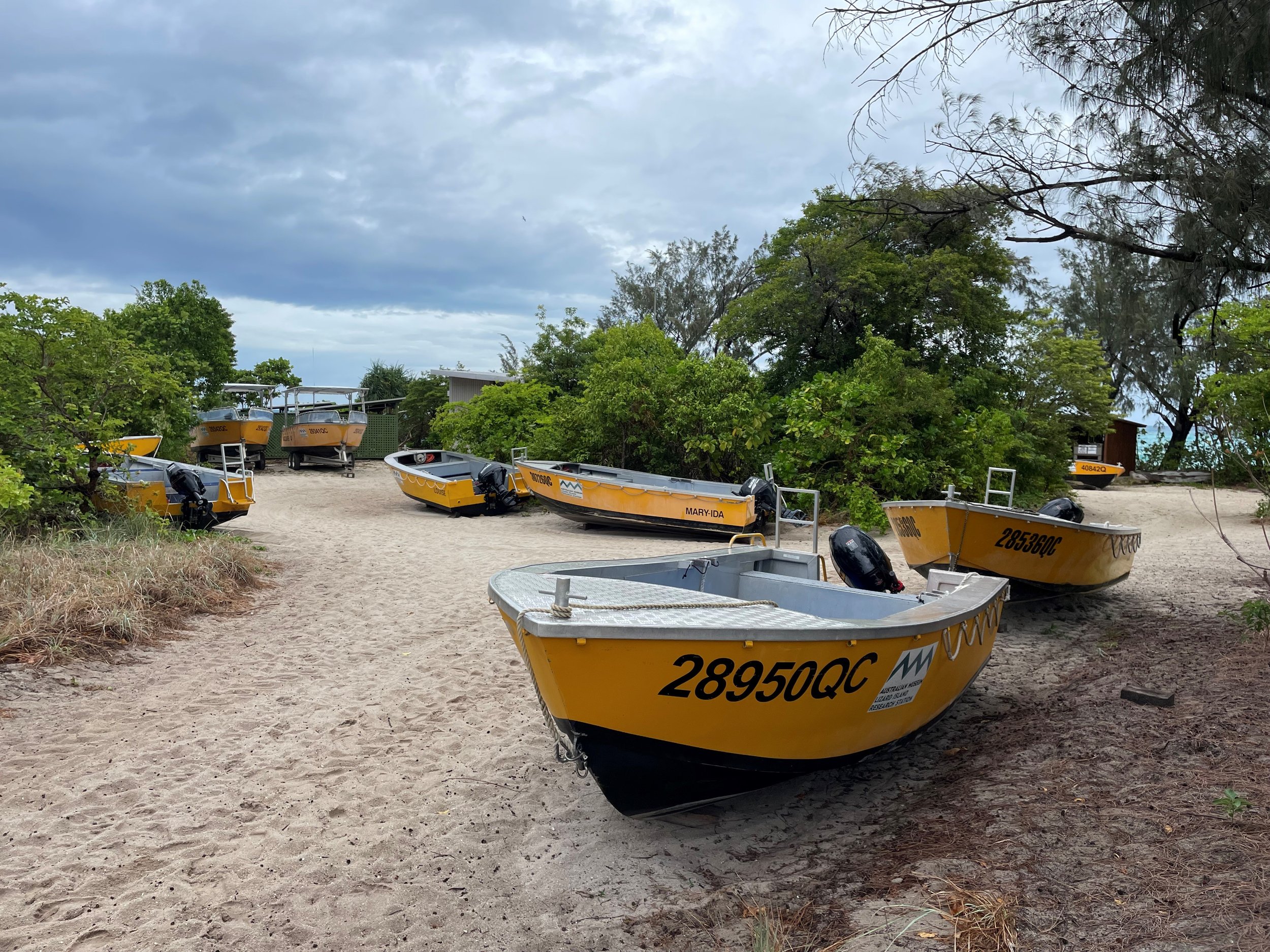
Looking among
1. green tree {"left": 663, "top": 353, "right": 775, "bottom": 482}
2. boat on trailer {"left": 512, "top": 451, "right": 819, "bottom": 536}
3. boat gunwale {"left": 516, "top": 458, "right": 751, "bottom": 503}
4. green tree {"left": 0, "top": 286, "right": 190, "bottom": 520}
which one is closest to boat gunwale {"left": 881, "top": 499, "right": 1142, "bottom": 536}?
boat on trailer {"left": 512, "top": 451, "right": 819, "bottom": 536}

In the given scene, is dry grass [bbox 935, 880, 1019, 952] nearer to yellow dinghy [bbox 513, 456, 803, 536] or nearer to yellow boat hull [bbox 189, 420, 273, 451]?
yellow dinghy [bbox 513, 456, 803, 536]

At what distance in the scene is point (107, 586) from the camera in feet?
24.0

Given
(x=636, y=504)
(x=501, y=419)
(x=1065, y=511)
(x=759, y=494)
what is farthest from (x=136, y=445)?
(x=1065, y=511)

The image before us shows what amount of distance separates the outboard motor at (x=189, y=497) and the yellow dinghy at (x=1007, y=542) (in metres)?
9.51

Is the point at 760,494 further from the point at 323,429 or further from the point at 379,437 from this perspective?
the point at 379,437

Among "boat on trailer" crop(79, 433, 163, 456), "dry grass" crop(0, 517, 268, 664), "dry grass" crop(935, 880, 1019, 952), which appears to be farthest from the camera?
"boat on trailer" crop(79, 433, 163, 456)

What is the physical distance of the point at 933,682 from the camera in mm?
4422

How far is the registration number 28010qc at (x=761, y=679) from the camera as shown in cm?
333

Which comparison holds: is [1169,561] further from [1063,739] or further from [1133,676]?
[1063,739]

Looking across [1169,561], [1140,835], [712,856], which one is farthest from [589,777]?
[1169,561]

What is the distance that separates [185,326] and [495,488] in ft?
44.1

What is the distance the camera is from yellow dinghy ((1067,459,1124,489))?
25.0 metres

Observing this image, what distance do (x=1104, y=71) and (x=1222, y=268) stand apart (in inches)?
60.4

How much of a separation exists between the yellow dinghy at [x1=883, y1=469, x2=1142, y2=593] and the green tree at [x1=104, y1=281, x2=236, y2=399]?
69.1 feet
